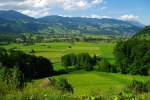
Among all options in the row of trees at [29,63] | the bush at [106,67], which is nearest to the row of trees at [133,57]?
the bush at [106,67]

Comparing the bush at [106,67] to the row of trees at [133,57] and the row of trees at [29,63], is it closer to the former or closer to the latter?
the row of trees at [133,57]

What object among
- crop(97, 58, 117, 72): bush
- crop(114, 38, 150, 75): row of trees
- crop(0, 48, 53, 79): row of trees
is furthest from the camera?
crop(97, 58, 117, 72): bush

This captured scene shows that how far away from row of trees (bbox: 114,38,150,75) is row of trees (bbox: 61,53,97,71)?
8.67 m

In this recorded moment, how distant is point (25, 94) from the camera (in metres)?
9.62

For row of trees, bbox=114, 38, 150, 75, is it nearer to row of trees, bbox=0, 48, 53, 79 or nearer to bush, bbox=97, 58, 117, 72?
bush, bbox=97, 58, 117, 72

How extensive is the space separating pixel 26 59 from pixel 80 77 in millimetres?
17826

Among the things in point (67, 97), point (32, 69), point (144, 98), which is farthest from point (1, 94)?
point (32, 69)

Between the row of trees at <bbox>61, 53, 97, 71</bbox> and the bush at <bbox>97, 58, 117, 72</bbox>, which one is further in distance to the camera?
the row of trees at <bbox>61, 53, 97, 71</bbox>

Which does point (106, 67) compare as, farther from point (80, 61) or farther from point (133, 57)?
point (80, 61)

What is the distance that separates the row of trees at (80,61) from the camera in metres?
108

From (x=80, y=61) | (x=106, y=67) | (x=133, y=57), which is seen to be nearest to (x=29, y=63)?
(x=80, y=61)

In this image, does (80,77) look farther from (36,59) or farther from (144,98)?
(144,98)

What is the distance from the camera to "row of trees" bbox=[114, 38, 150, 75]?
3944 inches

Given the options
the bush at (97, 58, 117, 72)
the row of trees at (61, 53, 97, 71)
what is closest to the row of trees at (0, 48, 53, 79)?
the row of trees at (61, 53, 97, 71)
